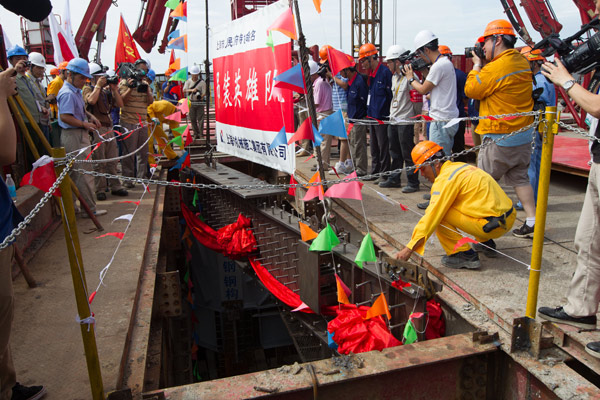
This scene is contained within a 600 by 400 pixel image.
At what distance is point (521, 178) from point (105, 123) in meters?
A: 5.73

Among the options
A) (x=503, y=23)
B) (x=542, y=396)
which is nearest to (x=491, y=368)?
(x=542, y=396)

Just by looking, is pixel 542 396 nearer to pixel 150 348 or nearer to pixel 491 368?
pixel 491 368

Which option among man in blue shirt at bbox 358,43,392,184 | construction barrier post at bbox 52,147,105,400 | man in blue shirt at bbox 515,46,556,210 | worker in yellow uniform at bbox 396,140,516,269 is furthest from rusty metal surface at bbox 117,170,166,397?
man in blue shirt at bbox 515,46,556,210

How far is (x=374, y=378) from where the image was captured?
278cm

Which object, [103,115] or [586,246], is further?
[103,115]

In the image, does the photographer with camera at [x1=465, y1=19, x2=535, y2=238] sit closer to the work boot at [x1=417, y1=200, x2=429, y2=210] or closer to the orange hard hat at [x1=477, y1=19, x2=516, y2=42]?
the orange hard hat at [x1=477, y1=19, x2=516, y2=42]

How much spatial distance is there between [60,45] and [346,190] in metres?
4.92

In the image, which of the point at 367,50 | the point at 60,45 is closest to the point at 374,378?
the point at 367,50

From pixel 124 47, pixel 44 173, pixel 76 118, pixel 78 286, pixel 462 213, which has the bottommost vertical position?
pixel 78 286

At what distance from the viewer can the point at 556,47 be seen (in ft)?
9.37

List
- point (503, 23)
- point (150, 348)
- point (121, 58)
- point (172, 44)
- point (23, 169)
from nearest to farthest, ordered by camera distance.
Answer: point (150, 348)
point (503, 23)
point (23, 169)
point (172, 44)
point (121, 58)

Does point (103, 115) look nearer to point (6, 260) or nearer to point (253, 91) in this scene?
point (253, 91)

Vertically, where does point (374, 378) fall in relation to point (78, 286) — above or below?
below

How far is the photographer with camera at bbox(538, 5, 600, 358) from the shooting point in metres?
2.61
